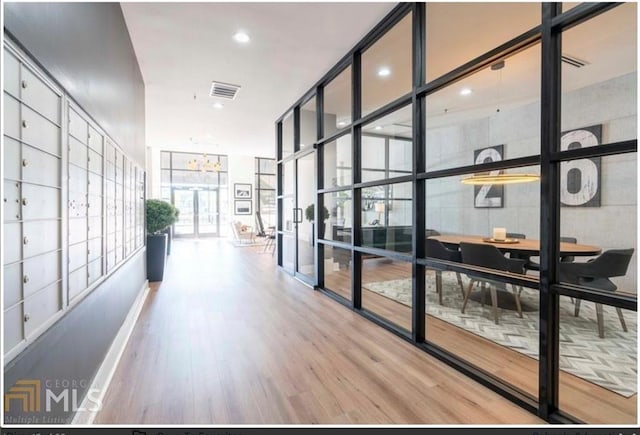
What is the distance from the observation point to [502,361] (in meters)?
2.43

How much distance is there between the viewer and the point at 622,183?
170 centimetres

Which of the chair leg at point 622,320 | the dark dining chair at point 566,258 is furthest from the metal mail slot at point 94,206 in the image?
the chair leg at point 622,320

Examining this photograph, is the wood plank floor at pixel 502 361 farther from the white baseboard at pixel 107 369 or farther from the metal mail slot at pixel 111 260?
the metal mail slot at pixel 111 260

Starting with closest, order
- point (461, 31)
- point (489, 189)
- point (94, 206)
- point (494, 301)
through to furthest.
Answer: point (94, 206) → point (489, 189) → point (461, 31) → point (494, 301)

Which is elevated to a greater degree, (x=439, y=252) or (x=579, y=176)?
(x=579, y=176)

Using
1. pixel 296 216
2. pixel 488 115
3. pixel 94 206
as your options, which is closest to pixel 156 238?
pixel 296 216

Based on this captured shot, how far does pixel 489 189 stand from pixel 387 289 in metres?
1.84

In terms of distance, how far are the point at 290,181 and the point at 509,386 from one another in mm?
4670

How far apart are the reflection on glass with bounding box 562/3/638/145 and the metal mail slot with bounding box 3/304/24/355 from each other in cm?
268

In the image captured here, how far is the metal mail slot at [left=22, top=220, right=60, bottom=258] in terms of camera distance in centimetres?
129

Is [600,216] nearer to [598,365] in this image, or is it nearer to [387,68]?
[598,365]

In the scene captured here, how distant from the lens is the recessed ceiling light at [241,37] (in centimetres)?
347

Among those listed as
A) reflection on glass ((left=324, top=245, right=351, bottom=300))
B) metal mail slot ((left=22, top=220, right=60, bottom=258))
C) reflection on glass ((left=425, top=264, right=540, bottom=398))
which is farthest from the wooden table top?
metal mail slot ((left=22, top=220, right=60, bottom=258))

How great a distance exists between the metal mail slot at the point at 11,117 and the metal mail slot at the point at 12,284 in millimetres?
500
